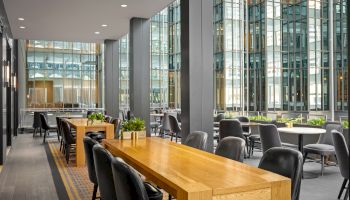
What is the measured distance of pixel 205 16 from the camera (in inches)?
235

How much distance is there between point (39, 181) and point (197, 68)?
3149 mm

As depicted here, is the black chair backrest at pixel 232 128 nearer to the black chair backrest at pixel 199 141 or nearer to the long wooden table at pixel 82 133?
the long wooden table at pixel 82 133

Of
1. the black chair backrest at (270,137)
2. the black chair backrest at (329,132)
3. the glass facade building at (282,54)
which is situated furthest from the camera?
the glass facade building at (282,54)

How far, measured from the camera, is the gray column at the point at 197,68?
5828 mm

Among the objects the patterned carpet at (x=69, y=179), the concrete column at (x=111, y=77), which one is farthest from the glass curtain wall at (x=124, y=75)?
the patterned carpet at (x=69, y=179)

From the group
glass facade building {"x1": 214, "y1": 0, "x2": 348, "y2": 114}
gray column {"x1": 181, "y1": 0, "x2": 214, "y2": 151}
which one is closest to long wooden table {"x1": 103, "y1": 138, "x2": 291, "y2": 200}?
gray column {"x1": 181, "y1": 0, "x2": 214, "y2": 151}

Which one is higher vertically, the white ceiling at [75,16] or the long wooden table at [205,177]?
the white ceiling at [75,16]

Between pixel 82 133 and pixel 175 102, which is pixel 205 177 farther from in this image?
pixel 175 102

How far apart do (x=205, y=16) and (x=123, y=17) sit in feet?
11.6

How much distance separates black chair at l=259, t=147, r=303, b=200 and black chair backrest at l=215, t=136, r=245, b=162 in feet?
1.46

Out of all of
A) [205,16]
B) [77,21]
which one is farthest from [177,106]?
[205,16]

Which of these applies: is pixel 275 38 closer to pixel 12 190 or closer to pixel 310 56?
pixel 310 56

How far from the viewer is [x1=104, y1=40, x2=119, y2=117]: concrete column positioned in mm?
12102

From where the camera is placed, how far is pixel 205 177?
2.33 meters
